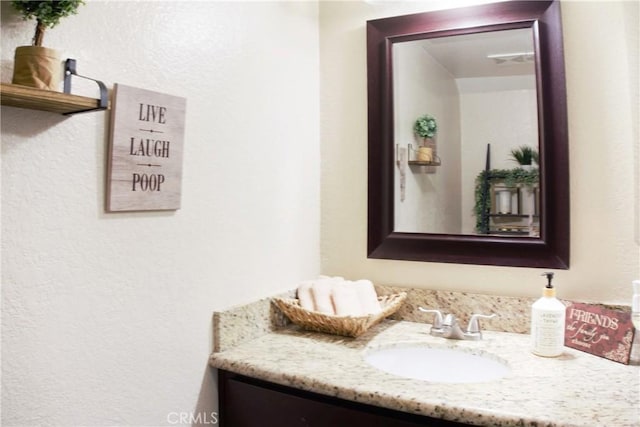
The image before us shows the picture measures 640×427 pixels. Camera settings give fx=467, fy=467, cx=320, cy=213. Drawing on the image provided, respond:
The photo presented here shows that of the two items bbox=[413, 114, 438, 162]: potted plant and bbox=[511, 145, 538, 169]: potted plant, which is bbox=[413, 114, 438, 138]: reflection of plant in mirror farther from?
bbox=[511, 145, 538, 169]: potted plant

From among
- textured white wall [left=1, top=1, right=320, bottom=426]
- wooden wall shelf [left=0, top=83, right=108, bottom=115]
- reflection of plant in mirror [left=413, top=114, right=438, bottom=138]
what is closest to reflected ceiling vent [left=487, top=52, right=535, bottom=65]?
reflection of plant in mirror [left=413, top=114, right=438, bottom=138]

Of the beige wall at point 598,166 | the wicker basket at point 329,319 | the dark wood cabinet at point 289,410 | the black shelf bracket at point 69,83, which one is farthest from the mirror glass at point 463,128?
the black shelf bracket at point 69,83

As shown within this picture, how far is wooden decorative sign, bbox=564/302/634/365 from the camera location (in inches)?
45.2

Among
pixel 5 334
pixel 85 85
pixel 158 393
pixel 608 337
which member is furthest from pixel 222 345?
pixel 608 337

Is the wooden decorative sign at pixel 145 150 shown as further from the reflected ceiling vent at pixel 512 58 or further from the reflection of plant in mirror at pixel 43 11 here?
the reflected ceiling vent at pixel 512 58

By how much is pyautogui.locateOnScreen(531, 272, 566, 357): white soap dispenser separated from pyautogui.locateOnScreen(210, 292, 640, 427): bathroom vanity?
2cm

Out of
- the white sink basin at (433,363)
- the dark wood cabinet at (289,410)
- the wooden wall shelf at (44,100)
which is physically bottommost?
the dark wood cabinet at (289,410)

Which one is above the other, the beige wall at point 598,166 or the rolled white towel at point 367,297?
the beige wall at point 598,166

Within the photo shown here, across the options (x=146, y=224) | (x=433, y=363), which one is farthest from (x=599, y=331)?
(x=146, y=224)

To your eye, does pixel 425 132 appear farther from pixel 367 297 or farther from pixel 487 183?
pixel 367 297

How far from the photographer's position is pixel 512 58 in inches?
55.0

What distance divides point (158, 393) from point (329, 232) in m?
0.82

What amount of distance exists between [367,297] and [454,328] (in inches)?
10.8

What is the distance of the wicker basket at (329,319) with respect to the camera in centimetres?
130
